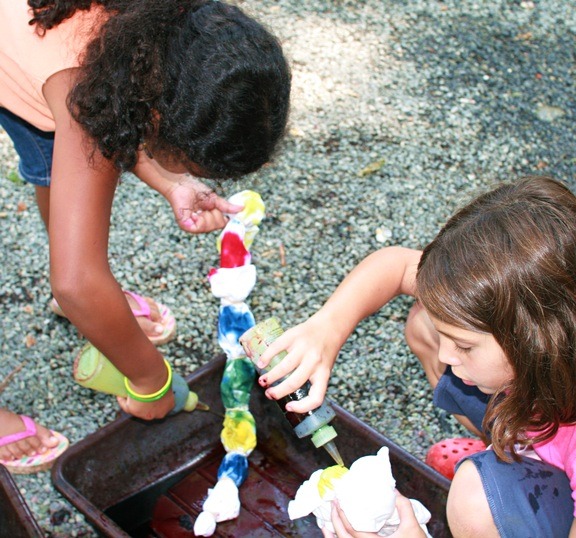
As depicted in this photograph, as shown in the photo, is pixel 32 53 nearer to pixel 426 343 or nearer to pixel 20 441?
pixel 20 441

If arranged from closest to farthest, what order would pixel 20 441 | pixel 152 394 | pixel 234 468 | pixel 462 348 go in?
pixel 462 348
pixel 152 394
pixel 234 468
pixel 20 441

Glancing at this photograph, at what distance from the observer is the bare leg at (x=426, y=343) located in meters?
1.79

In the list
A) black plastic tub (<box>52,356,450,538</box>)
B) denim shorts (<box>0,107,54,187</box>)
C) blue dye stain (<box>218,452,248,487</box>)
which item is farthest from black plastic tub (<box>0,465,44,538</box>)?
denim shorts (<box>0,107,54,187</box>)

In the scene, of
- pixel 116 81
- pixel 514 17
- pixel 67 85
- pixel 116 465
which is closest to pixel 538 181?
pixel 116 81

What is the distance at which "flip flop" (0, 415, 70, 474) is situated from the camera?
6.29 feet

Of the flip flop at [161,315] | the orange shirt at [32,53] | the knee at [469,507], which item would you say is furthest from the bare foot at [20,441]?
the knee at [469,507]

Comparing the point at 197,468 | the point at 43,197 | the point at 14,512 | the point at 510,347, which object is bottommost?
the point at 197,468

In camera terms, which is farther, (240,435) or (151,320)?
(151,320)

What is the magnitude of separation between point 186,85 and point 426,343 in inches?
31.6

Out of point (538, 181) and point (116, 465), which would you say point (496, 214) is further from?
point (116, 465)

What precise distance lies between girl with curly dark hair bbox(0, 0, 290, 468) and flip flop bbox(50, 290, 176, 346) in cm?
50

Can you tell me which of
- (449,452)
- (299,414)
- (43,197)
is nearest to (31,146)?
(43,197)

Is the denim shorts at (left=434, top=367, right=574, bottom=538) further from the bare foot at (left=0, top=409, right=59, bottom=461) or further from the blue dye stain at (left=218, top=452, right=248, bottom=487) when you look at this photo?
the bare foot at (left=0, top=409, right=59, bottom=461)

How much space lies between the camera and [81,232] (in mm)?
1529
